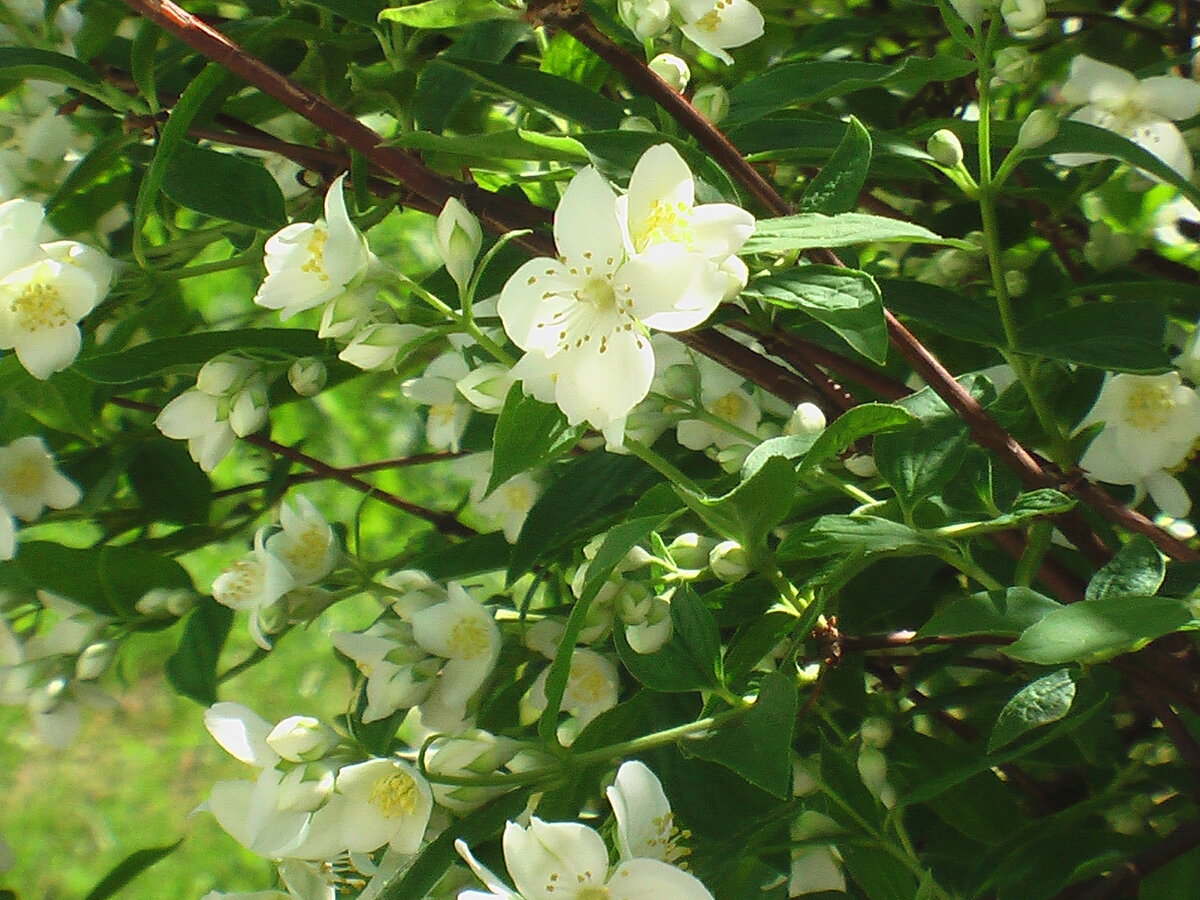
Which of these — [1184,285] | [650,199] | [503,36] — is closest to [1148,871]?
[1184,285]

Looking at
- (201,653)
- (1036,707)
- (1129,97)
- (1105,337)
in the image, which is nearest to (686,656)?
(1036,707)

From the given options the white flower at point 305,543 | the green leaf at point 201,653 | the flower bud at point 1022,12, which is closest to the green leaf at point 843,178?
the flower bud at point 1022,12

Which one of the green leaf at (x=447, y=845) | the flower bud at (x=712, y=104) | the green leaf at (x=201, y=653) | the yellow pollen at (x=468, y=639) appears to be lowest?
the green leaf at (x=201, y=653)

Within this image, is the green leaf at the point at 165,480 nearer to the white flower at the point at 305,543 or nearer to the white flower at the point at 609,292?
the white flower at the point at 305,543

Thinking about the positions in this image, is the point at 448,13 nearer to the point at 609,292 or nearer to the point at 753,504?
the point at 609,292

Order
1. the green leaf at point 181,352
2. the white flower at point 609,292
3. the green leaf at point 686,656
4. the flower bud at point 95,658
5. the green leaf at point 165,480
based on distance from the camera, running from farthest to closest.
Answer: the green leaf at point 165,480 < the flower bud at point 95,658 < the green leaf at point 181,352 < the green leaf at point 686,656 < the white flower at point 609,292

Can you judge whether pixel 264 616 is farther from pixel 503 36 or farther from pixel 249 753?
pixel 503 36

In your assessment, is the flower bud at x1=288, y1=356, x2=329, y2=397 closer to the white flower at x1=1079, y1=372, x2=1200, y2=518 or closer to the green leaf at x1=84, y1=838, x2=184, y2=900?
the green leaf at x1=84, y1=838, x2=184, y2=900
